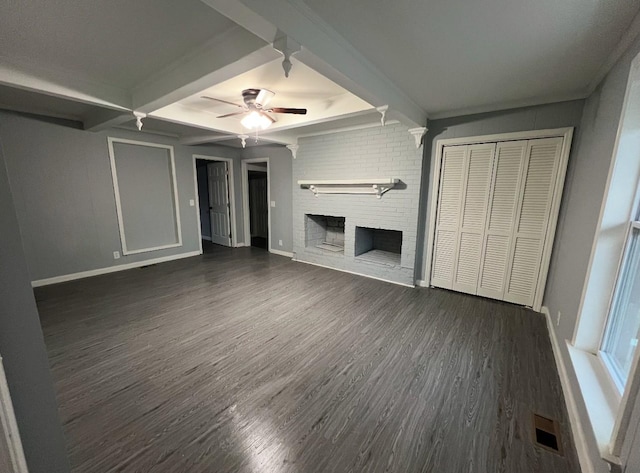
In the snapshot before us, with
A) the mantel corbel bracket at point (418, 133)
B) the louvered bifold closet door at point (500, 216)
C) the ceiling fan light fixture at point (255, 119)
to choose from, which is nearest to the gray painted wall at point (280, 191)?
the ceiling fan light fixture at point (255, 119)

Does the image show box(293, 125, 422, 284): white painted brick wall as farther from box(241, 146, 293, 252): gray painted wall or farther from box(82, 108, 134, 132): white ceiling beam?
box(82, 108, 134, 132): white ceiling beam

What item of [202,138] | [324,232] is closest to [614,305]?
[324,232]

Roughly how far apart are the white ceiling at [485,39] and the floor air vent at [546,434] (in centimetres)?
244

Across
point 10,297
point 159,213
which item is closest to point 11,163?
point 159,213

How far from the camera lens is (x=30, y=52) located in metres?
1.95

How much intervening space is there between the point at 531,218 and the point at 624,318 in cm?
163

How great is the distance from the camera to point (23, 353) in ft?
2.19

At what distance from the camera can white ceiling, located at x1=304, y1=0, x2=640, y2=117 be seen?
57.4 inches

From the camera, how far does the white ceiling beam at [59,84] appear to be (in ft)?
6.75

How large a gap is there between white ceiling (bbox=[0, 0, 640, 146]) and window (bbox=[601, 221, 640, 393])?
1344 millimetres

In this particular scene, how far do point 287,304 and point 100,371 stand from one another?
1.79m

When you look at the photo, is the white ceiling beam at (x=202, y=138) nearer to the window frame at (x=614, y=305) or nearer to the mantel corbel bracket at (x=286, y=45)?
the mantel corbel bracket at (x=286, y=45)

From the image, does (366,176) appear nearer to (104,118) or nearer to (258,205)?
(104,118)

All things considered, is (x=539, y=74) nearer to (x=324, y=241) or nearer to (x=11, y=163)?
(x=324, y=241)
